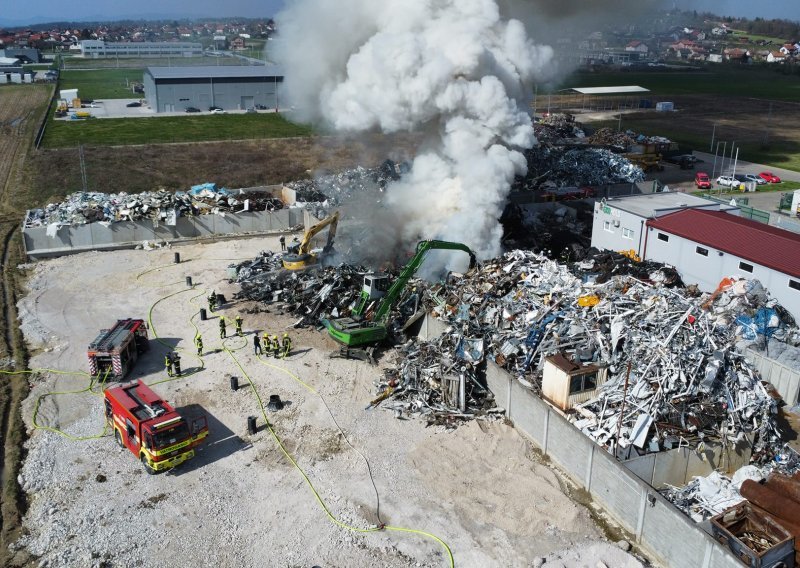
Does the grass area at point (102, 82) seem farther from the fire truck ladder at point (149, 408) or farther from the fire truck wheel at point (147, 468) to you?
the fire truck wheel at point (147, 468)

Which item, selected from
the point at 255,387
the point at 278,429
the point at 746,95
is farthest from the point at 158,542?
the point at 746,95

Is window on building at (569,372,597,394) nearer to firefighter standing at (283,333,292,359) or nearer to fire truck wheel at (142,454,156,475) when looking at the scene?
firefighter standing at (283,333,292,359)

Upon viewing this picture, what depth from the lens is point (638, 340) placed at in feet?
68.7

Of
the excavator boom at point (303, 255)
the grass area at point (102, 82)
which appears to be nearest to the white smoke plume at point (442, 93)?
the excavator boom at point (303, 255)

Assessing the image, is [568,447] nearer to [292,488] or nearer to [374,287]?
[292,488]

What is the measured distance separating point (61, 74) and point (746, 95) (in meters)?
116

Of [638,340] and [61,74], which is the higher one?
[61,74]

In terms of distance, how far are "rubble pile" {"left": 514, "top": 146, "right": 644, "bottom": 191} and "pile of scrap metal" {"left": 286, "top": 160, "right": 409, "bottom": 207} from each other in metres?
8.68

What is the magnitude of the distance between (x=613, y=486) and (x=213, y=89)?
82.2 metres

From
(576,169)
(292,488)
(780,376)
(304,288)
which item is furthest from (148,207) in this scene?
(780,376)

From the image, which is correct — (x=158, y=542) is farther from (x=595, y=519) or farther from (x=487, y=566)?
(x=595, y=519)

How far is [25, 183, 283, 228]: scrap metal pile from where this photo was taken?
38844 millimetres

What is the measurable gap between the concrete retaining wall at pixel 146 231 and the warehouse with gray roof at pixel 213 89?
50.8 metres

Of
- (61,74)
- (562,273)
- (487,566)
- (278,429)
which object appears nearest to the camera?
(487,566)
